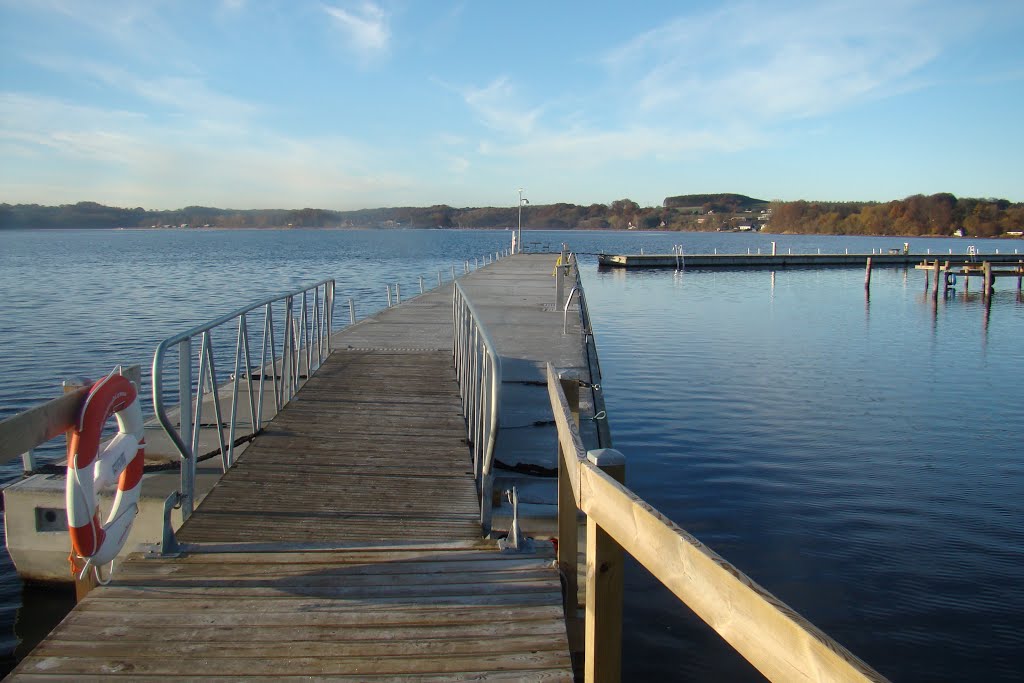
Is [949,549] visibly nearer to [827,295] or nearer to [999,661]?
[999,661]

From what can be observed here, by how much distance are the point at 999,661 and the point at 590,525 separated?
17.8 feet

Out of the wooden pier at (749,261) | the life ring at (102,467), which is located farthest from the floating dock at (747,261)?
the life ring at (102,467)

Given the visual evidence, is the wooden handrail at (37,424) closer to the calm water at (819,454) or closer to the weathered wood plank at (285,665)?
the weathered wood plank at (285,665)

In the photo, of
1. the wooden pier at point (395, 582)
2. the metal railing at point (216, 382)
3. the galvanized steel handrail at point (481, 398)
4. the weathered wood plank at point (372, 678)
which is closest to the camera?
the wooden pier at point (395, 582)

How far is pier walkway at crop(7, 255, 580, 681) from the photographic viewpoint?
2.91 m

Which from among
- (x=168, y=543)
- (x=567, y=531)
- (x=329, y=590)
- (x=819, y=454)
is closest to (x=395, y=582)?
(x=329, y=590)

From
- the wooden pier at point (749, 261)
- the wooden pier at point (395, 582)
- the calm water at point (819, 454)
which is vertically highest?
the wooden pier at point (749, 261)

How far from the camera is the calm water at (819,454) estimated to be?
6637mm

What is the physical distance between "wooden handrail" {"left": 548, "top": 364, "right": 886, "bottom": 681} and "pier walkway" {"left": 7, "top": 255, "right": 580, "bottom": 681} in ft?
2.30

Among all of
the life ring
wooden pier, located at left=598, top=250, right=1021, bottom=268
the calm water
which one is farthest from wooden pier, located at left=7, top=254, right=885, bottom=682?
wooden pier, located at left=598, top=250, right=1021, bottom=268

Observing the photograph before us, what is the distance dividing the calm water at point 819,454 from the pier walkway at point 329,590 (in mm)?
2662

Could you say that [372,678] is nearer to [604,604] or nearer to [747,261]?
[604,604]

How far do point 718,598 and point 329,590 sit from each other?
2.26 m

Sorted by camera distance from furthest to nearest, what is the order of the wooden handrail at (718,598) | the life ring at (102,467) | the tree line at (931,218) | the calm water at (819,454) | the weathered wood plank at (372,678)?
the tree line at (931,218)
the calm water at (819,454)
the life ring at (102,467)
the weathered wood plank at (372,678)
the wooden handrail at (718,598)
